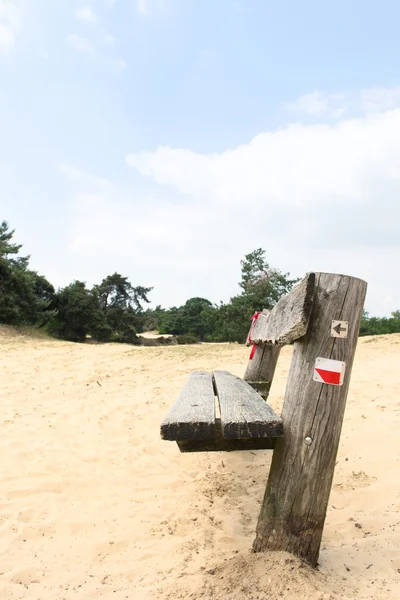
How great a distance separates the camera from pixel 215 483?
3021 millimetres

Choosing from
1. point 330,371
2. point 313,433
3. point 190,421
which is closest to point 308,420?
point 313,433

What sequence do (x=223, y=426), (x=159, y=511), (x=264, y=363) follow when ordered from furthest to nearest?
(x=264, y=363)
(x=159, y=511)
(x=223, y=426)

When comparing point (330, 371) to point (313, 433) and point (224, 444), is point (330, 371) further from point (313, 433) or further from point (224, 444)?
point (224, 444)

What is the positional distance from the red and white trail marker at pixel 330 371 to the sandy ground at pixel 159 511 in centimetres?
77

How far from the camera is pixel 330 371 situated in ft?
5.84

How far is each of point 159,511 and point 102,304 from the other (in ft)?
52.7

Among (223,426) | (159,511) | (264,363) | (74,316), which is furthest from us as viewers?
(74,316)

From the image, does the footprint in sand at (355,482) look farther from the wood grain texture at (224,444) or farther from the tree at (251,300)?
the tree at (251,300)

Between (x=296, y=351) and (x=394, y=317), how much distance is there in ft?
66.9

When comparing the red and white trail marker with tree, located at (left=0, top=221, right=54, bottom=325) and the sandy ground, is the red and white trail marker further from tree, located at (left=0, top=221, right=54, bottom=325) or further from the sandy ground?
tree, located at (left=0, top=221, right=54, bottom=325)

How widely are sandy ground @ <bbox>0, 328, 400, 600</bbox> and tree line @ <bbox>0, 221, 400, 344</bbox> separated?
417 inches

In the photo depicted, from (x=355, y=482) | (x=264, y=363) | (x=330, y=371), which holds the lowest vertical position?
(x=355, y=482)

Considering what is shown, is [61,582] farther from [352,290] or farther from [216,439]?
[352,290]

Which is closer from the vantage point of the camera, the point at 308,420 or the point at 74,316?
the point at 308,420
